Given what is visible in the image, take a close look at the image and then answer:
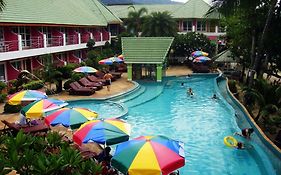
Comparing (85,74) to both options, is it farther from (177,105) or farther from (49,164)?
(49,164)

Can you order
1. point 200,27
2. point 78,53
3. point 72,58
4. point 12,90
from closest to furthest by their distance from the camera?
point 12,90 < point 72,58 < point 78,53 < point 200,27

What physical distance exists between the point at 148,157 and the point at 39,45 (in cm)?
2325

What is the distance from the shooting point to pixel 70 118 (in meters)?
12.1

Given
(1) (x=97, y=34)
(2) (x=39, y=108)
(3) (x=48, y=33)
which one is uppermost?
(1) (x=97, y=34)

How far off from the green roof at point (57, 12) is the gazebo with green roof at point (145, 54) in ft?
24.0

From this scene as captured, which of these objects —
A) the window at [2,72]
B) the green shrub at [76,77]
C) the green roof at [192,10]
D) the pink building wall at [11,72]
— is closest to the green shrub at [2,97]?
the window at [2,72]

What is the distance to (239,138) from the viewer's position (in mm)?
16047

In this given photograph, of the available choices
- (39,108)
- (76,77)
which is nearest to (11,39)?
(76,77)

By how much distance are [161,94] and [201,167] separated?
46.7 ft

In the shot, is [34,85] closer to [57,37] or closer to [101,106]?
[101,106]

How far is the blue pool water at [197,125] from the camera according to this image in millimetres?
13062

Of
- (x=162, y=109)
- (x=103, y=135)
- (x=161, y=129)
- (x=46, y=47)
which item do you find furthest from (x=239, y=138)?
(x=46, y=47)

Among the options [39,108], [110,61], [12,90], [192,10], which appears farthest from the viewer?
[192,10]

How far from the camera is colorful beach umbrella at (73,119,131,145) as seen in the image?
1012cm
